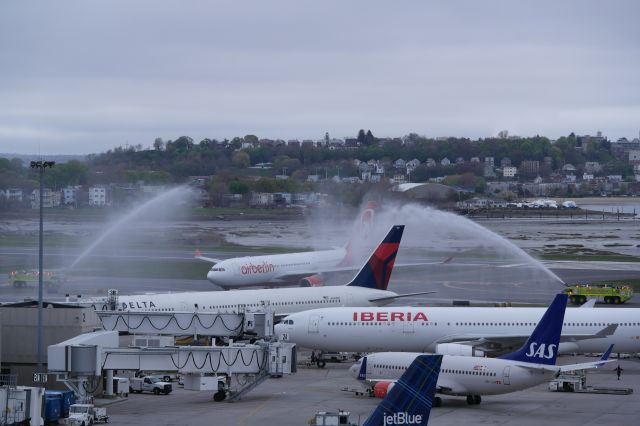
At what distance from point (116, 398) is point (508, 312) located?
26996 mm

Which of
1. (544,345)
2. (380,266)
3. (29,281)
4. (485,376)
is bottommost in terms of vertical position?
(29,281)

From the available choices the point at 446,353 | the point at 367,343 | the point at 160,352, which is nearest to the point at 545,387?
Result: the point at 446,353

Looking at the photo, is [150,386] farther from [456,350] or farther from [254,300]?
[254,300]

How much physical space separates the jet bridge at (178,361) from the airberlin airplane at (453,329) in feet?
33.0

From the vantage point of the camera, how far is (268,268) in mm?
112188

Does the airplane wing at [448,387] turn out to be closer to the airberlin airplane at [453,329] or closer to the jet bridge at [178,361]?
the jet bridge at [178,361]

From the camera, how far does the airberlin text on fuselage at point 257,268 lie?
110600mm

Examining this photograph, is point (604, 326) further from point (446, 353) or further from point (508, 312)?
point (446, 353)

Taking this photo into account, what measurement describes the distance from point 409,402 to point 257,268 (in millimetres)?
71585

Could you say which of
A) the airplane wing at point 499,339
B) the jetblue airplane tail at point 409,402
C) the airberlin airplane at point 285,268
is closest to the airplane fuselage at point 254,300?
the airplane wing at point 499,339

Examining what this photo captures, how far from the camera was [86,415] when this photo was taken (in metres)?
53.2

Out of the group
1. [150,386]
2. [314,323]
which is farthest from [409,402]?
[314,323]

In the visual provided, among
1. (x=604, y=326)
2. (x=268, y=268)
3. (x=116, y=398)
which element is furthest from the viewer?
(x=268, y=268)

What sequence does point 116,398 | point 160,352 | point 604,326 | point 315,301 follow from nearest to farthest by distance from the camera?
point 160,352 → point 116,398 → point 604,326 → point 315,301
